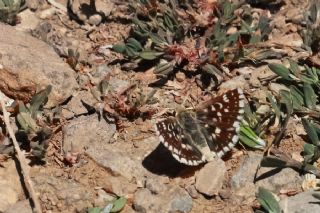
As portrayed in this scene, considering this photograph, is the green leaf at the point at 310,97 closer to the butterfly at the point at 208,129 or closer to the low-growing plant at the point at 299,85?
the low-growing plant at the point at 299,85

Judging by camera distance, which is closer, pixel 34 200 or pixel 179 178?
pixel 34 200

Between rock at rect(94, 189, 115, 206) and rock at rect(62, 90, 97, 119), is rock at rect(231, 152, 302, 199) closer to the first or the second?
rock at rect(94, 189, 115, 206)

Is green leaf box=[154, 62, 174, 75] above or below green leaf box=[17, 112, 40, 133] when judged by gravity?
above

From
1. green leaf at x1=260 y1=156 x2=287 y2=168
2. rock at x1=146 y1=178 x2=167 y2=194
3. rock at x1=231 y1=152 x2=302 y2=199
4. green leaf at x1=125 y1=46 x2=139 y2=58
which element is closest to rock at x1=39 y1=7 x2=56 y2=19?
green leaf at x1=125 y1=46 x2=139 y2=58

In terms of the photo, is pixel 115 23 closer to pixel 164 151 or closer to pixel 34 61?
pixel 34 61

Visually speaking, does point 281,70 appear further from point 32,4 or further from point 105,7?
point 32,4

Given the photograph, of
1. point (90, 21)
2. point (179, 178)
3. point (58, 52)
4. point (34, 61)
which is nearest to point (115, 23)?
point (90, 21)
